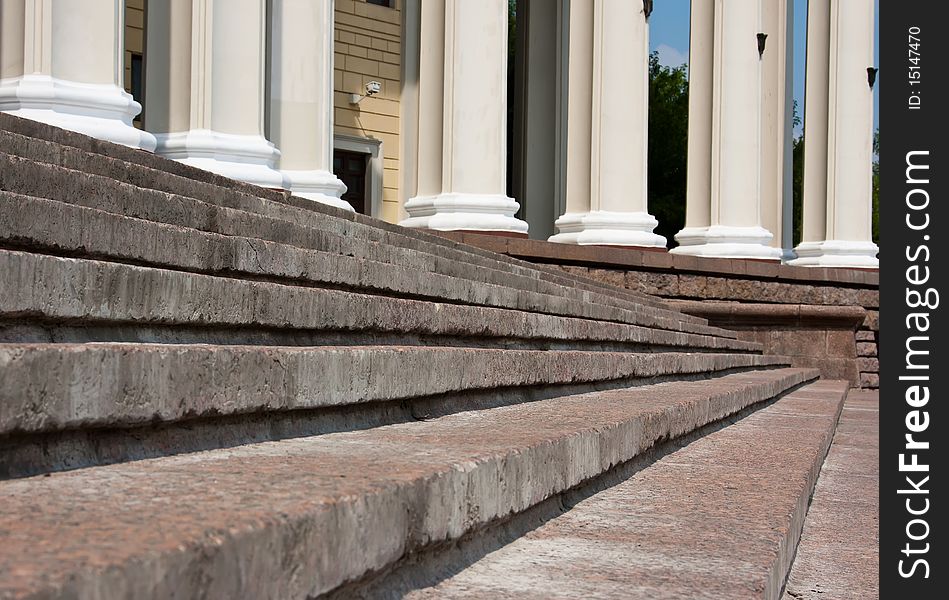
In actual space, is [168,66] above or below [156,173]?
above

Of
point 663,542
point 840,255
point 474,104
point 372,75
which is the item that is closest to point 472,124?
point 474,104

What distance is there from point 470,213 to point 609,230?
2.86 m

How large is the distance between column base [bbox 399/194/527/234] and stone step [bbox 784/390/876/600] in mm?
6780

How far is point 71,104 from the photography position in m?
8.37

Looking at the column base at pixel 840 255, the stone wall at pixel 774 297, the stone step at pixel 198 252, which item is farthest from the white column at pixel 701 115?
the stone step at pixel 198 252

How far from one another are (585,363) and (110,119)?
4849mm

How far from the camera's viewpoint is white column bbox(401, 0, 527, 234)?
528 inches

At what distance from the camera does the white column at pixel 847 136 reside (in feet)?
66.8

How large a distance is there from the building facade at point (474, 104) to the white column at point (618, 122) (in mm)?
25

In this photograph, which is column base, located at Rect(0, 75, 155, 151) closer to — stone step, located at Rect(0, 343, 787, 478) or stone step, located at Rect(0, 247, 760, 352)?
stone step, located at Rect(0, 247, 760, 352)

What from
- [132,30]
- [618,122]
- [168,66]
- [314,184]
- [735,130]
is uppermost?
[132,30]

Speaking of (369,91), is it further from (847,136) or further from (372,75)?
(847,136)

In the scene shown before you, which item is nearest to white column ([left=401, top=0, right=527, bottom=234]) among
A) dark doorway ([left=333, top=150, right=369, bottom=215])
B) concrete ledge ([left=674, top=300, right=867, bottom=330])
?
concrete ledge ([left=674, top=300, right=867, bottom=330])

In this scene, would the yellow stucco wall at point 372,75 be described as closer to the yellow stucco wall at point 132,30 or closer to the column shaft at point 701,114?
the yellow stucco wall at point 132,30
